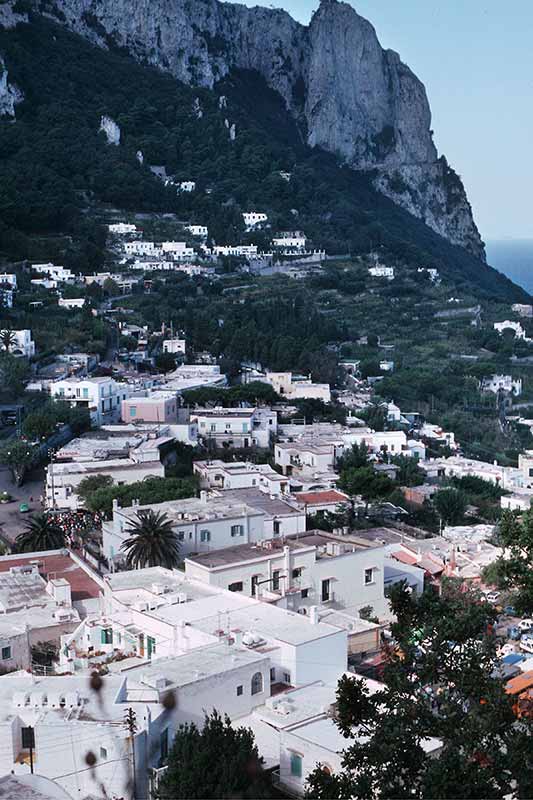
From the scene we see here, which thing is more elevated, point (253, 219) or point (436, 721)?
point (253, 219)

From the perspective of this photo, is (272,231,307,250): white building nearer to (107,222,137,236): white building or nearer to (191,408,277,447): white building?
(107,222,137,236): white building

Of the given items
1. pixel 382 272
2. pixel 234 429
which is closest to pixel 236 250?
pixel 382 272

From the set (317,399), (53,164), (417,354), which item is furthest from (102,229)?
(317,399)

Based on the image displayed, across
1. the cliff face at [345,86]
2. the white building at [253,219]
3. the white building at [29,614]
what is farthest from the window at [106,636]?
the cliff face at [345,86]

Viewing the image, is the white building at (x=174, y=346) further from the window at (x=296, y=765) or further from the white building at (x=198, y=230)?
the window at (x=296, y=765)

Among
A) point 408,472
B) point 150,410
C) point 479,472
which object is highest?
point 150,410

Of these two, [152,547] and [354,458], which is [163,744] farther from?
[354,458]
